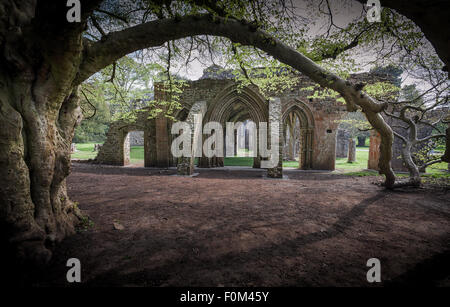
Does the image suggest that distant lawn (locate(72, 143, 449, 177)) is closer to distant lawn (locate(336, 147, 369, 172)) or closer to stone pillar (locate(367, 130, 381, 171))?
distant lawn (locate(336, 147, 369, 172))

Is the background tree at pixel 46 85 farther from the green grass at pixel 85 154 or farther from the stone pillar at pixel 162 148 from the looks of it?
the green grass at pixel 85 154

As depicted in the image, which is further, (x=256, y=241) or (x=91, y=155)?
(x=91, y=155)

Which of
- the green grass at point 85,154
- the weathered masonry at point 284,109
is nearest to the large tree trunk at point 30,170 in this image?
the weathered masonry at point 284,109

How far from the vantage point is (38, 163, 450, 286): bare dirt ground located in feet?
6.36

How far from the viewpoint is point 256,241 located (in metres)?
2.75

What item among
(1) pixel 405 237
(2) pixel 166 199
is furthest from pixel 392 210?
(2) pixel 166 199

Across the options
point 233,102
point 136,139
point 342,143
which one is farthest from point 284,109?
point 136,139

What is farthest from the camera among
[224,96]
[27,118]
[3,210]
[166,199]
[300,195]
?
[224,96]

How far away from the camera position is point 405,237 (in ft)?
9.51

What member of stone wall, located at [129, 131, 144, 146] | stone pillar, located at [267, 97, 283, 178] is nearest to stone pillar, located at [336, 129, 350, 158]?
stone pillar, located at [267, 97, 283, 178]

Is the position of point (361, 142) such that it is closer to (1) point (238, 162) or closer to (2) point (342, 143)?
(2) point (342, 143)

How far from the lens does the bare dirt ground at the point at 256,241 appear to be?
194 cm
